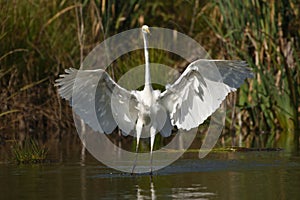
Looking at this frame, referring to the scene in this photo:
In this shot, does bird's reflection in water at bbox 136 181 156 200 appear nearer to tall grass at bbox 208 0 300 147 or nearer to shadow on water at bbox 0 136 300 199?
shadow on water at bbox 0 136 300 199

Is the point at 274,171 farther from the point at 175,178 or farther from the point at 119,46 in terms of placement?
the point at 119,46

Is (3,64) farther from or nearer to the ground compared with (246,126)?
farther from the ground

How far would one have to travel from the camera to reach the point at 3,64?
14469 millimetres

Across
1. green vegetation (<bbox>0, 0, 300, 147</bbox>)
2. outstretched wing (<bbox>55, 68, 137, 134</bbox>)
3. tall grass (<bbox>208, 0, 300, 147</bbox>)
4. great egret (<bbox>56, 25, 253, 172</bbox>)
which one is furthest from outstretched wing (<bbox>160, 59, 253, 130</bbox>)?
tall grass (<bbox>208, 0, 300, 147</bbox>)

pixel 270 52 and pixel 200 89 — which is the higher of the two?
pixel 270 52

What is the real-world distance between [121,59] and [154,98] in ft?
18.5

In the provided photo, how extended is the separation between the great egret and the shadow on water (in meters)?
0.56

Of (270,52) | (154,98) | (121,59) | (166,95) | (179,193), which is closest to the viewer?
(179,193)

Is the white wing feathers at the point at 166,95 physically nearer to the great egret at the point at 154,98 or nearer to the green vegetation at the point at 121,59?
the great egret at the point at 154,98

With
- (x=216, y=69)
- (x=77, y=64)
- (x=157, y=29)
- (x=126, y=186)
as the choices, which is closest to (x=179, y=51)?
(x=157, y=29)

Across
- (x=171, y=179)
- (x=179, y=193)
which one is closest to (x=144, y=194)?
(x=179, y=193)

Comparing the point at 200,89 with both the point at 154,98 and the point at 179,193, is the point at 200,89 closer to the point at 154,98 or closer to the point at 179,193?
the point at 154,98

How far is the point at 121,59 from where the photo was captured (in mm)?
15766

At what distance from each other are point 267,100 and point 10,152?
15.0 feet
